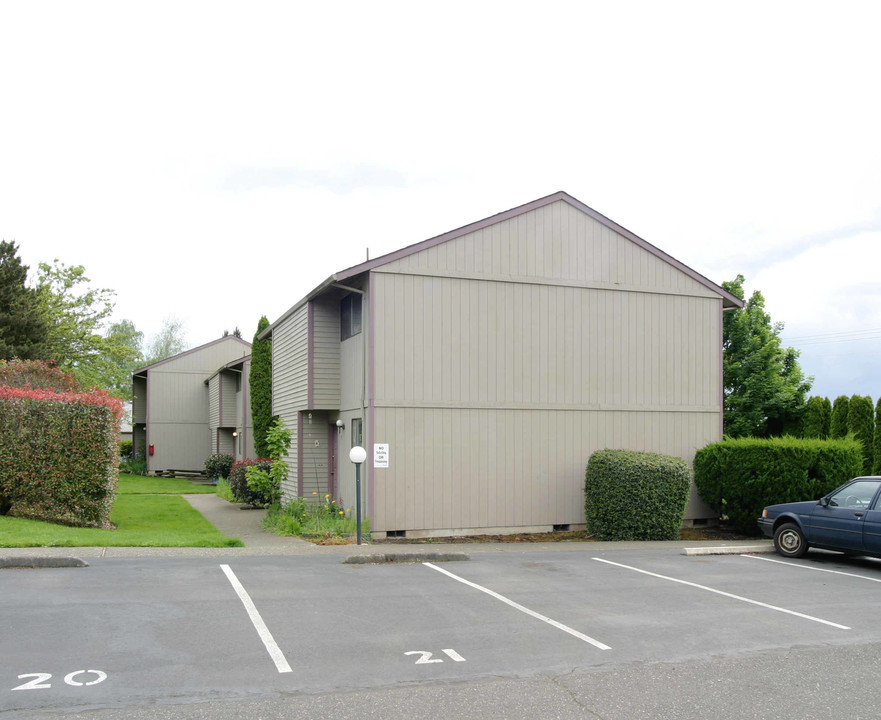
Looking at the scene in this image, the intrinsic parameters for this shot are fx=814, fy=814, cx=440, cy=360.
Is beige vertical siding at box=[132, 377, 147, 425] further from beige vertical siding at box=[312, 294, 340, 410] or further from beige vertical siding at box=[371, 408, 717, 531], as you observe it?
beige vertical siding at box=[371, 408, 717, 531]

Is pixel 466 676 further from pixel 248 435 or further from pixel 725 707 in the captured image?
pixel 248 435

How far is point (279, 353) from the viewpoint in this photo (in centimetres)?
2198

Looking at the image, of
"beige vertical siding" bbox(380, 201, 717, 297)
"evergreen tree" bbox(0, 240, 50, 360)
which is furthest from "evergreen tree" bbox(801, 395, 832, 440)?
"evergreen tree" bbox(0, 240, 50, 360)

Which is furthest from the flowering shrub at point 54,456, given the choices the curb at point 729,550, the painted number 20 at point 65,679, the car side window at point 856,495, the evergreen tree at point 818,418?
the evergreen tree at point 818,418

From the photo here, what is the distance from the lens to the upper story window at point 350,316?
17.0 meters

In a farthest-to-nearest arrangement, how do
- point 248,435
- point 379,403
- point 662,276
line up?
1. point 248,435
2. point 662,276
3. point 379,403

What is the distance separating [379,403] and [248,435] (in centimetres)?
1637

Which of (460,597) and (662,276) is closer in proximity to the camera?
(460,597)

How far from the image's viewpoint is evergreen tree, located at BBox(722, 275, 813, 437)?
27.8m

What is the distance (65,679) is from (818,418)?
24.8m

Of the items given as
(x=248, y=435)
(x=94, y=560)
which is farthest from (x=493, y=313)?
(x=248, y=435)

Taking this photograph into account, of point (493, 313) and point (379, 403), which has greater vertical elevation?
point (493, 313)

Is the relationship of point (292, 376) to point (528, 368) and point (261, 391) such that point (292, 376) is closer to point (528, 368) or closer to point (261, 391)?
point (261, 391)

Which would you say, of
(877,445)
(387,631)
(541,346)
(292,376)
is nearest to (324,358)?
(292,376)
